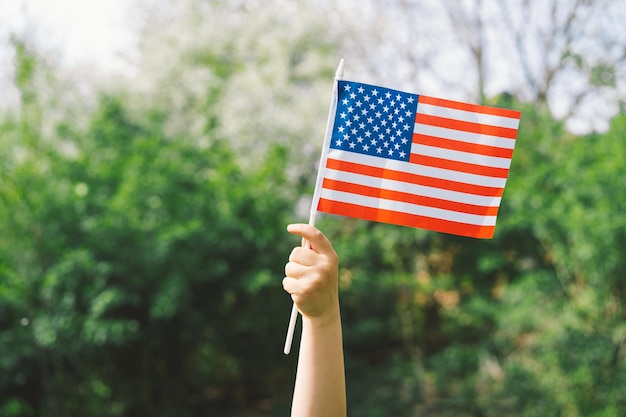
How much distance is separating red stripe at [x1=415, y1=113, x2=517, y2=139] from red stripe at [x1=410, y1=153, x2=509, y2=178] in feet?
0.36

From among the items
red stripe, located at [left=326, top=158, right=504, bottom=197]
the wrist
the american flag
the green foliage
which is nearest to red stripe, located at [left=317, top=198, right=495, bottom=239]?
the american flag

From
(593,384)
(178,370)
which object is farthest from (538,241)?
(178,370)

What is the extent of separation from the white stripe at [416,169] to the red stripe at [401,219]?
14cm

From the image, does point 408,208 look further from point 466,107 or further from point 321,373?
point 321,373

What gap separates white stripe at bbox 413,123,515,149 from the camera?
222cm

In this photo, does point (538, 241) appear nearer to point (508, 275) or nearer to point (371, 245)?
point (508, 275)

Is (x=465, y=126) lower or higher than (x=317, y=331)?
higher

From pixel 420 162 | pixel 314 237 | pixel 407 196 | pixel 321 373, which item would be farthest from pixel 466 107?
pixel 321 373

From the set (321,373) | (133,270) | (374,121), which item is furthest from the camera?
(133,270)

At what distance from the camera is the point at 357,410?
700cm

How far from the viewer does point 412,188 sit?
7.27ft

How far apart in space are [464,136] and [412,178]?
220mm

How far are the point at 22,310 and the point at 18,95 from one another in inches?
64.8

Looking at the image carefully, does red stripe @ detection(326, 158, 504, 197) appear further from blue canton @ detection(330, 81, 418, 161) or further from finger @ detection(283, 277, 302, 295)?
finger @ detection(283, 277, 302, 295)
